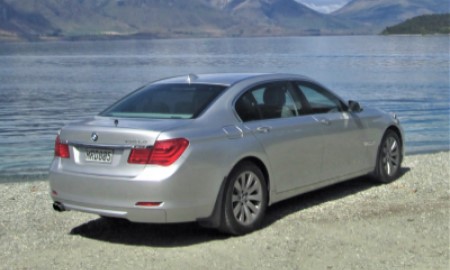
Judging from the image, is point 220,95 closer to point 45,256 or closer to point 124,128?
point 124,128

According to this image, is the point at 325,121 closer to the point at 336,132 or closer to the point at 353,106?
the point at 336,132

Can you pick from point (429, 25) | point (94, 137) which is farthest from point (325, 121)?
point (429, 25)

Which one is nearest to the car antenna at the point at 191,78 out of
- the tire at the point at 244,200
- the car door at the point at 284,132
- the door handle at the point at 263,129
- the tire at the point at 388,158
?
the car door at the point at 284,132

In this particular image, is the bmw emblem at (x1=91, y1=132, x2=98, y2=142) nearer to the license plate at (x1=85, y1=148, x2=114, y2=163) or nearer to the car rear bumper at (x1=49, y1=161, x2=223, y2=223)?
the license plate at (x1=85, y1=148, x2=114, y2=163)

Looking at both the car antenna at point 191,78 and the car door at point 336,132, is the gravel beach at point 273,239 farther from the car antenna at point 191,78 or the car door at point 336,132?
the car antenna at point 191,78

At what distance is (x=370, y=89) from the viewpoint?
39188mm

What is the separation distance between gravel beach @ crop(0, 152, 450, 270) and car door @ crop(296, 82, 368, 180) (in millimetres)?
406

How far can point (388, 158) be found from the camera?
982 cm

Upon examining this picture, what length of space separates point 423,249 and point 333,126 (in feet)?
7.06

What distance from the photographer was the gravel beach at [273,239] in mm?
6441

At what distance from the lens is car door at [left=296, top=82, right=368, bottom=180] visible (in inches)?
333

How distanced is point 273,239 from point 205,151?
3.48 ft

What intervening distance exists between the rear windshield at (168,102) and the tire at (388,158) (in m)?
2.89

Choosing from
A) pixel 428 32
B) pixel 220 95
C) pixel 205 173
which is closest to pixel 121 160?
pixel 205 173
